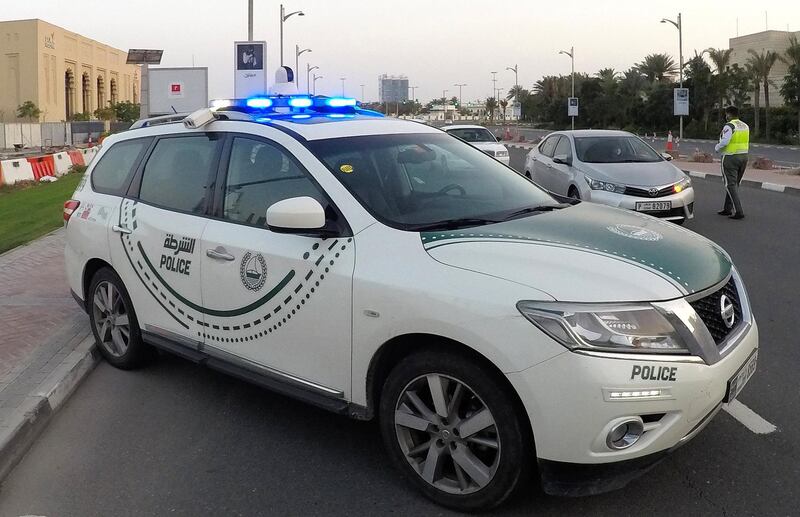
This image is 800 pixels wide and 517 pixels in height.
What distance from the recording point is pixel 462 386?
3209mm

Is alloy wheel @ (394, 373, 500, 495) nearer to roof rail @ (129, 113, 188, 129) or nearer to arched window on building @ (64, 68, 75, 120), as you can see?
roof rail @ (129, 113, 188, 129)

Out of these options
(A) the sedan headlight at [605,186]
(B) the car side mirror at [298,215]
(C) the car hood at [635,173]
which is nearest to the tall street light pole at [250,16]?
(C) the car hood at [635,173]

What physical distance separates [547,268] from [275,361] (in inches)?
63.3

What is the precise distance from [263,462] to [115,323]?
204cm

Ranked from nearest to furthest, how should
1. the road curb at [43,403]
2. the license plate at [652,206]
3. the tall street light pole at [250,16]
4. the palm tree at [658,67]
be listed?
1. the road curb at [43,403]
2. the license plate at [652,206]
3. the tall street light pole at [250,16]
4. the palm tree at [658,67]

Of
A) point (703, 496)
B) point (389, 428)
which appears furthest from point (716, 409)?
point (389, 428)

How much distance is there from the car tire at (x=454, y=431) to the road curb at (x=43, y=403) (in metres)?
2.09

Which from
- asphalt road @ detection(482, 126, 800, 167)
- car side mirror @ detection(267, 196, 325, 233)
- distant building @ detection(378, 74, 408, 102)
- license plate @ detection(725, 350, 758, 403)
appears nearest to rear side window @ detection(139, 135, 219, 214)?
car side mirror @ detection(267, 196, 325, 233)

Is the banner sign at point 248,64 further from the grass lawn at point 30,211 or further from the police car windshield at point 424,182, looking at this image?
the police car windshield at point 424,182

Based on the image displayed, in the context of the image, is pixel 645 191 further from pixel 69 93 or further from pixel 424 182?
pixel 69 93

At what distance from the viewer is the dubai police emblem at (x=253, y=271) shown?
3.94 m

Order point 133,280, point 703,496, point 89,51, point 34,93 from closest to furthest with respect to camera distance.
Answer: point 703,496
point 133,280
point 34,93
point 89,51

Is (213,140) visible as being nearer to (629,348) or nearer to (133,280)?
(133,280)

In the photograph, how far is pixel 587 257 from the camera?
3238 mm
